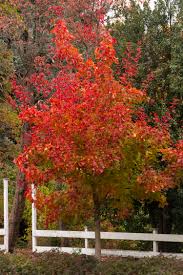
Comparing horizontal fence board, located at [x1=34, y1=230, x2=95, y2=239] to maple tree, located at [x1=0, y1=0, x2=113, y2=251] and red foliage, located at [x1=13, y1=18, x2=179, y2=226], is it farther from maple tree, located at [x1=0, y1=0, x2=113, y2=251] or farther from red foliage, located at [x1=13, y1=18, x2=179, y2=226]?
red foliage, located at [x1=13, y1=18, x2=179, y2=226]

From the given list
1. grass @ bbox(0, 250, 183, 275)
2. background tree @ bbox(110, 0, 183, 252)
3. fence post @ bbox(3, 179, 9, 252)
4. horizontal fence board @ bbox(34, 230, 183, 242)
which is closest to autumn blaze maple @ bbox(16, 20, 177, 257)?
grass @ bbox(0, 250, 183, 275)

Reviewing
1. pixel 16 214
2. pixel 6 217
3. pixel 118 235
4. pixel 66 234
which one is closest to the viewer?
pixel 118 235

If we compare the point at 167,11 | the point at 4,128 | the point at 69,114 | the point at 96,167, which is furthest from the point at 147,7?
the point at 4,128

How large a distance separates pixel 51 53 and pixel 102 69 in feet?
20.5

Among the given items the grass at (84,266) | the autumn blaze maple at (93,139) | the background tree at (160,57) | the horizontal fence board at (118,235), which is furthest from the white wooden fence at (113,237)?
the autumn blaze maple at (93,139)

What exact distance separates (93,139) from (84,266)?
214 centimetres

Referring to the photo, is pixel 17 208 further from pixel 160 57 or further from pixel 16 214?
pixel 160 57

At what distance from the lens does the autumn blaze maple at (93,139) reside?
33.5ft

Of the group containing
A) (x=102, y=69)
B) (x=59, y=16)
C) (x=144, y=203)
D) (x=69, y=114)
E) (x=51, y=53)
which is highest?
(x=59, y=16)

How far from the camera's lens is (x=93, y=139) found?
1020 cm

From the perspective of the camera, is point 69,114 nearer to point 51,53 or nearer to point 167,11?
point 167,11

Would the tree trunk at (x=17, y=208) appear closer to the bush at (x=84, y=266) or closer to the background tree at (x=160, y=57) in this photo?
the background tree at (x=160, y=57)

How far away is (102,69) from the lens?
10.7m

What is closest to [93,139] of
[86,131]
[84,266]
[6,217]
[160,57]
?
[86,131]
